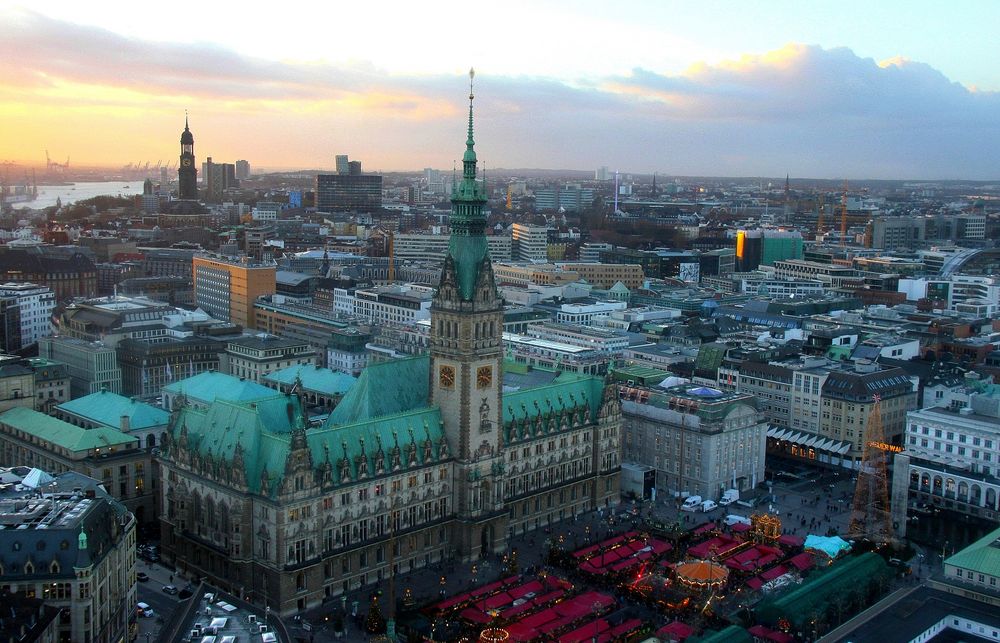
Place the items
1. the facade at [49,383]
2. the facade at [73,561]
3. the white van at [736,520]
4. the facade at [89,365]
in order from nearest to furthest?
1. the facade at [73,561]
2. the white van at [736,520]
3. the facade at [49,383]
4. the facade at [89,365]

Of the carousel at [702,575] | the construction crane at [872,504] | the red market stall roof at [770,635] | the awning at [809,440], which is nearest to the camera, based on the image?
the red market stall roof at [770,635]

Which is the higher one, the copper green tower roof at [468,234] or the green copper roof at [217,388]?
the copper green tower roof at [468,234]

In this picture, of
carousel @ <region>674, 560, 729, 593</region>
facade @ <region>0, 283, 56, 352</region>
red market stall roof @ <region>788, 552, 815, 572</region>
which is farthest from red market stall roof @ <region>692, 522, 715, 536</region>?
facade @ <region>0, 283, 56, 352</region>

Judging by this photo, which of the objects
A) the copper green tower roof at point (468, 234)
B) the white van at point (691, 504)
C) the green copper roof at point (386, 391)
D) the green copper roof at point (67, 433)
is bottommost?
the white van at point (691, 504)

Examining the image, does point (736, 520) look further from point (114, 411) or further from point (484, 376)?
point (114, 411)

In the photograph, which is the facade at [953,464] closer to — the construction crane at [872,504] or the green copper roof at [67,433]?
the construction crane at [872,504]

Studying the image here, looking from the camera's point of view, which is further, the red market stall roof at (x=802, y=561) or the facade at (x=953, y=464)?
the facade at (x=953, y=464)

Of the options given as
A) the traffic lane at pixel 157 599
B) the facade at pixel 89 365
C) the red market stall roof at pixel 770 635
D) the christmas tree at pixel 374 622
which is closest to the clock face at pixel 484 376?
the christmas tree at pixel 374 622
